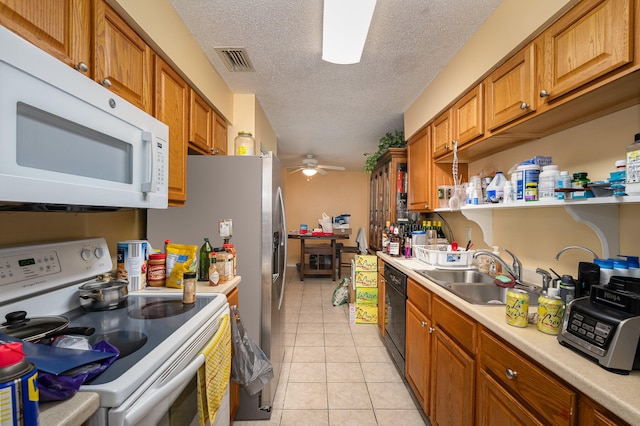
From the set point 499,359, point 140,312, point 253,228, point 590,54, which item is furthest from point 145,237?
point 590,54

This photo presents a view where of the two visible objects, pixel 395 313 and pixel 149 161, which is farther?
pixel 395 313

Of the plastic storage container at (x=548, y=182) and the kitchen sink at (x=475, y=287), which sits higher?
the plastic storage container at (x=548, y=182)

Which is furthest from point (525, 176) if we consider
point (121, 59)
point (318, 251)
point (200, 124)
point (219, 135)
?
point (318, 251)

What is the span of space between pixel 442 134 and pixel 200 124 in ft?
6.27

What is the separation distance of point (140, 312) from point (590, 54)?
1997 mm

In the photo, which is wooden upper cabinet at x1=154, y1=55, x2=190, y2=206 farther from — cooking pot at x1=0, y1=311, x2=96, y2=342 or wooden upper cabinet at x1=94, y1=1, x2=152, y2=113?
cooking pot at x1=0, y1=311, x2=96, y2=342

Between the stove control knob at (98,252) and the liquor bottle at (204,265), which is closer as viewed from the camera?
the stove control knob at (98,252)

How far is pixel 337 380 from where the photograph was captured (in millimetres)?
2209

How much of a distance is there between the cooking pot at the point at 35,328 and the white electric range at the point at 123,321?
72mm

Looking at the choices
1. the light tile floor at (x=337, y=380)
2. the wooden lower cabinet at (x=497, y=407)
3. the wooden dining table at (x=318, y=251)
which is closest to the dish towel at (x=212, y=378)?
the light tile floor at (x=337, y=380)

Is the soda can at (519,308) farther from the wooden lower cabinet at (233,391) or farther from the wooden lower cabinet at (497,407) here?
the wooden lower cabinet at (233,391)

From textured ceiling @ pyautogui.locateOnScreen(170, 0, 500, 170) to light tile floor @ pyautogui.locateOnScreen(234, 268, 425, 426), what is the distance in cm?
225

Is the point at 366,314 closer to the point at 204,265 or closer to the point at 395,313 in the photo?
the point at 395,313

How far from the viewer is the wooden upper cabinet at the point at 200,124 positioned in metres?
1.96
